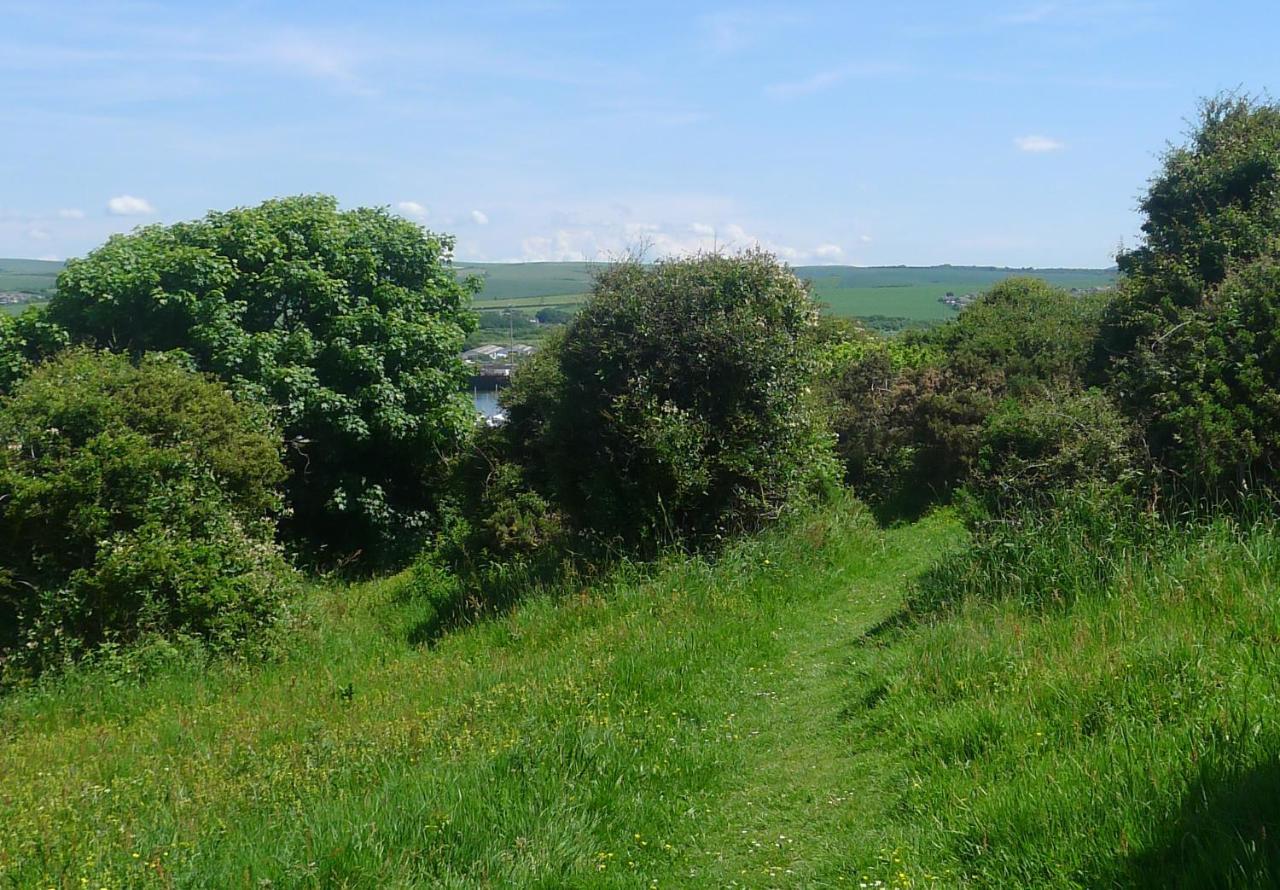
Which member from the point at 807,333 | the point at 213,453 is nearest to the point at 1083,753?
the point at 807,333

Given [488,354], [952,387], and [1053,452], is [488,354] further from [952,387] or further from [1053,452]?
[1053,452]

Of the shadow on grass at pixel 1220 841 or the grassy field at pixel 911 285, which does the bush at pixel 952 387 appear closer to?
the shadow on grass at pixel 1220 841

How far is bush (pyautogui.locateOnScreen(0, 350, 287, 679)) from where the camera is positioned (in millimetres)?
10938

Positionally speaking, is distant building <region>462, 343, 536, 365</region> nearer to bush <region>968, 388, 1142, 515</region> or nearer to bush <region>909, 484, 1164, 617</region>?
bush <region>968, 388, 1142, 515</region>

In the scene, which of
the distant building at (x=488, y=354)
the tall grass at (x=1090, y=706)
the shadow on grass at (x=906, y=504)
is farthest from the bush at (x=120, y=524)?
the shadow on grass at (x=906, y=504)

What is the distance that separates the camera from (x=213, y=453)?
12641 mm

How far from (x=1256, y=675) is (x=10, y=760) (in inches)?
318

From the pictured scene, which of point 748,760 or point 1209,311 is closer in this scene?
point 748,760

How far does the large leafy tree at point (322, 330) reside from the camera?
16969 millimetres

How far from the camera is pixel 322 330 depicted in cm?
1825

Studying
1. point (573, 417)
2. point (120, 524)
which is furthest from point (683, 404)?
point (120, 524)

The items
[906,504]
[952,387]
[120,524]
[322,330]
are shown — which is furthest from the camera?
[322,330]

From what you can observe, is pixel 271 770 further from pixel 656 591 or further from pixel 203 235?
pixel 203 235

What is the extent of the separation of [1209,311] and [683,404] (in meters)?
5.35
